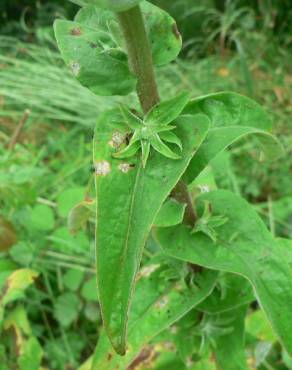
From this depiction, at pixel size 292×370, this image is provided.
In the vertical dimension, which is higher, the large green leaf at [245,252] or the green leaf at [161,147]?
the green leaf at [161,147]

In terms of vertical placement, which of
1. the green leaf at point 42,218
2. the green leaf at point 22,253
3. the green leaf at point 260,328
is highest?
the green leaf at point 42,218

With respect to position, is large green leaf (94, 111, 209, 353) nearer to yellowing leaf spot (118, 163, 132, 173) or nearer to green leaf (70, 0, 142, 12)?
yellowing leaf spot (118, 163, 132, 173)

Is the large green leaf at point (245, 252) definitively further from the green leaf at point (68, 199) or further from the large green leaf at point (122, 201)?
the green leaf at point (68, 199)

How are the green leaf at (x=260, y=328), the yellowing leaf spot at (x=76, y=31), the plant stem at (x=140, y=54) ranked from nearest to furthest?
the plant stem at (x=140, y=54)
the yellowing leaf spot at (x=76, y=31)
the green leaf at (x=260, y=328)

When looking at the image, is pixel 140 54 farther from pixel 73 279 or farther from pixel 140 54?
pixel 73 279

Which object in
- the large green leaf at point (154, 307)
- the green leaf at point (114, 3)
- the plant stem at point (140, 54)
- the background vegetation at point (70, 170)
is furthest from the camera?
the background vegetation at point (70, 170)

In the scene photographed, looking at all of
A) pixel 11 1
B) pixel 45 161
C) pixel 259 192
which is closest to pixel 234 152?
pixel 259 192

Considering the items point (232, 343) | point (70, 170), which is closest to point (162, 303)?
point (232, 343)

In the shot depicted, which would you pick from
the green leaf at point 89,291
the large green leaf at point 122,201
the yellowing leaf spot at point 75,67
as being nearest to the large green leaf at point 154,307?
the large green leaf at point 122,201
